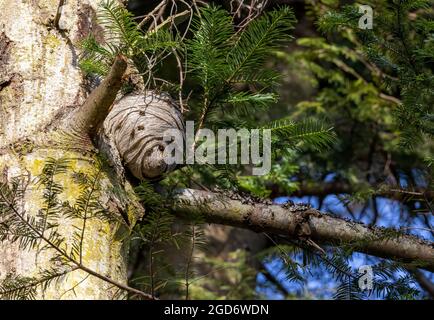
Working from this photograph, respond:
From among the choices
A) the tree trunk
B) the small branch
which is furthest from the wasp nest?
the small branch

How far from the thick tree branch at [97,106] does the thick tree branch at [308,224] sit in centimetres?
52

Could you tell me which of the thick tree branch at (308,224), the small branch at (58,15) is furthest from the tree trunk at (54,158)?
the thick tree branch at (308,224)

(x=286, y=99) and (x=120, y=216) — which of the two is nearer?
(x=120, y=216)

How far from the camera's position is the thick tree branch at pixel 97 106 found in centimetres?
196

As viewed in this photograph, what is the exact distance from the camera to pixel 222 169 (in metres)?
2.47

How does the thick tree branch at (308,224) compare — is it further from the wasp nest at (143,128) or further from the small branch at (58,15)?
the small branch at (58,15)

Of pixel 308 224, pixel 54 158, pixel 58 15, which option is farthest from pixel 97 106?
pixel 308 224

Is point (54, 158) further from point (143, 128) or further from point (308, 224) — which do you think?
point (308, 224)

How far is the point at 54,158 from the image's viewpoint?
210 cm

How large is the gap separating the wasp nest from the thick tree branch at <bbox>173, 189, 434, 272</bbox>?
0.95ft

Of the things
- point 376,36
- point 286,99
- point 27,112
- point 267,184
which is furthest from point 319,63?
point 27,112

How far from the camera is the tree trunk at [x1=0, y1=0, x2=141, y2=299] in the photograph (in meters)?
1.88
